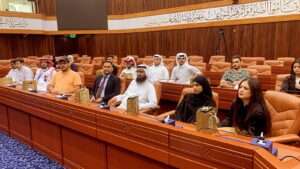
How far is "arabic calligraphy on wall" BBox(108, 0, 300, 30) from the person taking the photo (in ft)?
26.6

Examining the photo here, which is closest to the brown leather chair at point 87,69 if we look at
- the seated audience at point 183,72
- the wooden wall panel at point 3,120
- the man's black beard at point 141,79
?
the seated audience at point 183,72

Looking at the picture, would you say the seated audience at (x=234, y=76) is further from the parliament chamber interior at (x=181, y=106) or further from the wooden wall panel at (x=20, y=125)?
the wooden wall panel at (x=20, y=125)

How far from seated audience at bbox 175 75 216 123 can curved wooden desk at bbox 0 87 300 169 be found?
82 cm

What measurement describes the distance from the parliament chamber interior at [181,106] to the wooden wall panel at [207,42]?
1.3 inches

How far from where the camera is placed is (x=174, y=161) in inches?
69.2

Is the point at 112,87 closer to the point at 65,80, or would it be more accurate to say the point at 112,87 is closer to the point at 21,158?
the point at 65,80

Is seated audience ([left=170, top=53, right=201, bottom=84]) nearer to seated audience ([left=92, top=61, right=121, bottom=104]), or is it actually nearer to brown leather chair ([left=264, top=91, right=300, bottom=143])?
seated audience ([left=92, top=61, right=121, bottom=104])

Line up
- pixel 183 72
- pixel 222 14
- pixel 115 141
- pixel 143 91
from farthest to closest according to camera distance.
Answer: pixel 222 14
pixel 183 72
pixel 143 91
pixel 115 141

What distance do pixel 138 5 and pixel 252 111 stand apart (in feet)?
36.7

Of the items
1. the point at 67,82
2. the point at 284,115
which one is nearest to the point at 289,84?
the point at 284,115

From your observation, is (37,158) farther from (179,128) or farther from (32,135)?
(179,128)

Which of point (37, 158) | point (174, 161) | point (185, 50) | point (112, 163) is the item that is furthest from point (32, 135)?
point (185, 50)

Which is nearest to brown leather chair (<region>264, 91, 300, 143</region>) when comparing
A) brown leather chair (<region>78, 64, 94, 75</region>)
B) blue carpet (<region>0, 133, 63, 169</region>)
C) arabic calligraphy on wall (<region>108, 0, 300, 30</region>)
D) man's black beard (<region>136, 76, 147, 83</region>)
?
man's black beard (<region>136, 76, 147, 83</region>)

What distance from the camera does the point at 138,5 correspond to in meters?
12.7
